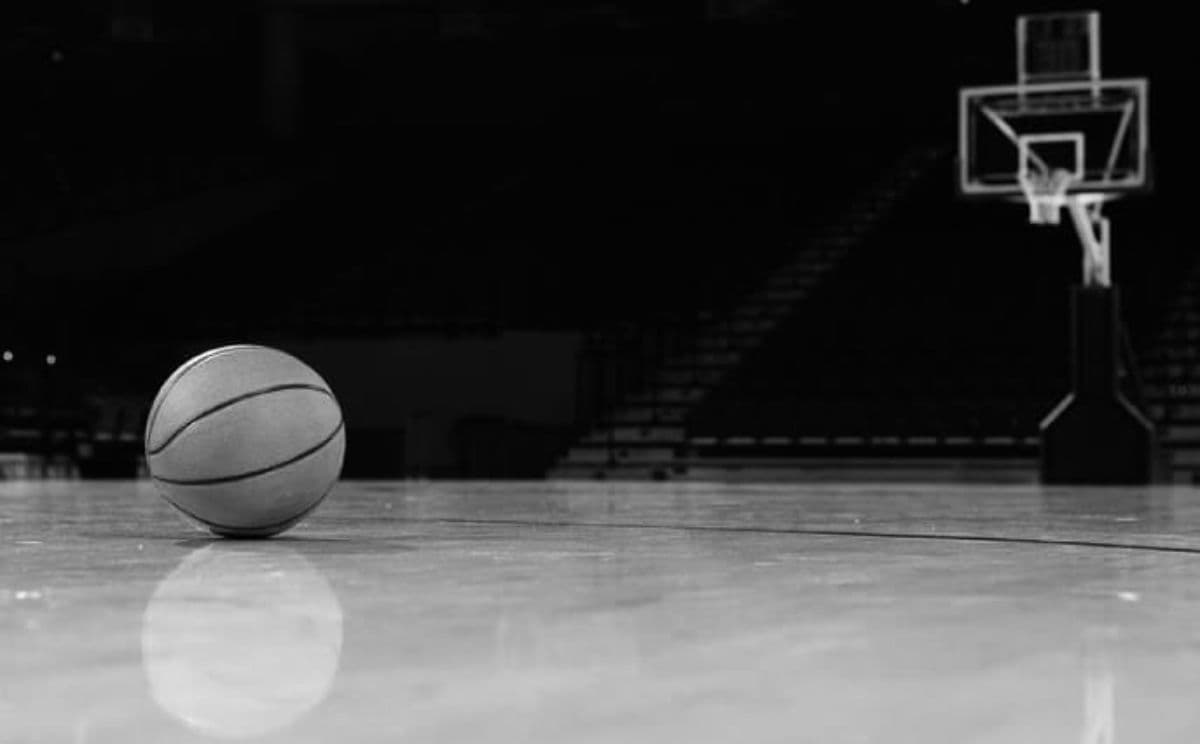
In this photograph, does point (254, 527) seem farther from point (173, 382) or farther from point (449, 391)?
point (449, 391)

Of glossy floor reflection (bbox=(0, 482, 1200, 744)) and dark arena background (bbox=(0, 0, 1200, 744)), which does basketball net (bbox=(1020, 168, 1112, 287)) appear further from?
glossy floor reflection (bbox=(0, 482, 1200, 744))

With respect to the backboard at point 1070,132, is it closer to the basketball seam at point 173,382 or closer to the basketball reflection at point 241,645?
the basketball seam at point 173,382

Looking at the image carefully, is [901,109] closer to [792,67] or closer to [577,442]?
[792,67]

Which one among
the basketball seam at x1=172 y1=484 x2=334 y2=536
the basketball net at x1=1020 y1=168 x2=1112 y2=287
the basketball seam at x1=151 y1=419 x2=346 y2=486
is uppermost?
the basketball net at x1=1020 y1=168 x2=1112 y2=287

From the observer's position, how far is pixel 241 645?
163 centimetres

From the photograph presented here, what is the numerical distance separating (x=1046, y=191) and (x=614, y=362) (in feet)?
16.1

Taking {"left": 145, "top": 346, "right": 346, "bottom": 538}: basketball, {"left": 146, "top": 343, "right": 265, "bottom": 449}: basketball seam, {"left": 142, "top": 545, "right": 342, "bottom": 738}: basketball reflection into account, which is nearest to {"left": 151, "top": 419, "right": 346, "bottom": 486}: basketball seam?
{"left": 145, "top": 346, "right": 346, "bottom": 538}: basketball

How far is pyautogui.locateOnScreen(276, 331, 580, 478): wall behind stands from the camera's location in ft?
42.1

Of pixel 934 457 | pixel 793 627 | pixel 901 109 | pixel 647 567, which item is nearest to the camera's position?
pixel 793 627

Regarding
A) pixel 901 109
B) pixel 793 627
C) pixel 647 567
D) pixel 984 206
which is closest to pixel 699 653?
pixel 793 627

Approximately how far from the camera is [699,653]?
61.2 inches

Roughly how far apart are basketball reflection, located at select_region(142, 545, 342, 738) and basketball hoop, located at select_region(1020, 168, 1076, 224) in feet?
24.0

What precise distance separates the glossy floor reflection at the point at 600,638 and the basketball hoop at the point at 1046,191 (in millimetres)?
5889

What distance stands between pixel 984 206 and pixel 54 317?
852 cm
